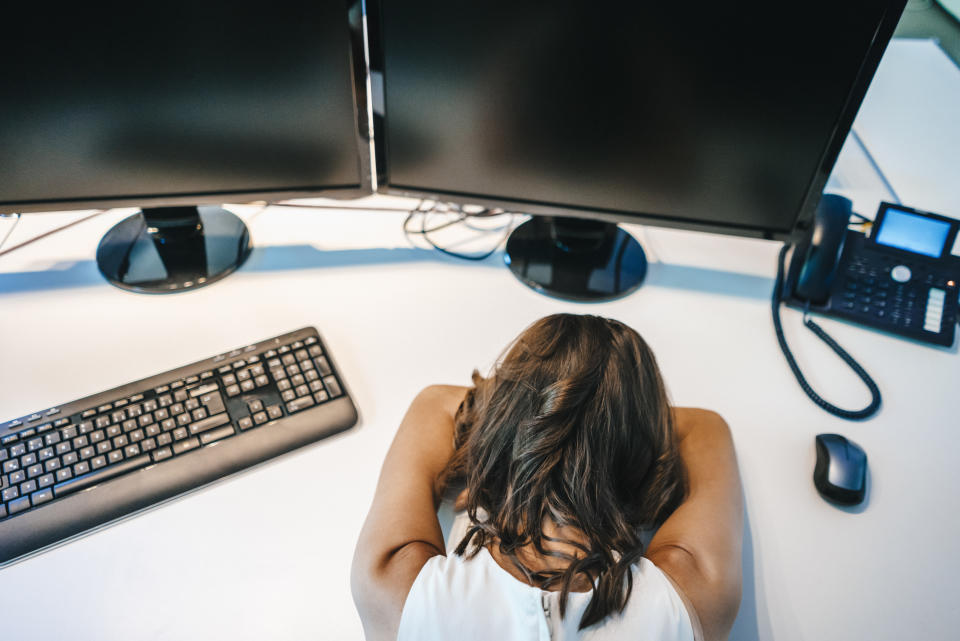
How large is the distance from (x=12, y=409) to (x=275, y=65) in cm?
54

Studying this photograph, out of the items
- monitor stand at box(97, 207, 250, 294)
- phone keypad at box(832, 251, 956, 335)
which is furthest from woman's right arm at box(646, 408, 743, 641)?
monitor stand at box(97, 207, 250, 294)

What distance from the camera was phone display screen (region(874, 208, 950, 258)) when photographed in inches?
37.1

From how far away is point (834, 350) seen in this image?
0.89 m

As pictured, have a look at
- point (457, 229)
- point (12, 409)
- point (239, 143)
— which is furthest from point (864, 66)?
point (12, 409)

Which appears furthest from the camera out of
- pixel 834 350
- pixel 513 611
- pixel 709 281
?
pixel 709 281

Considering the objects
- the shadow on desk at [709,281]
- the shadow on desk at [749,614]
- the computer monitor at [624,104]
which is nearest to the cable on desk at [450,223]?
the computer monitor at [624,104]

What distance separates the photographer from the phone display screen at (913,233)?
94 cm

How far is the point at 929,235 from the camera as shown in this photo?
95 centimetres

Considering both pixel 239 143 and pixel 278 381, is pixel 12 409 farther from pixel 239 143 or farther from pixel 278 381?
pixel 239 143

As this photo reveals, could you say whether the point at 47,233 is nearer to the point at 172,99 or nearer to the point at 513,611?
the point at 172,99

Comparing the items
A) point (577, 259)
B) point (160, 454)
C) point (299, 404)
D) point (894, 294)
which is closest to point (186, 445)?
point (160, 454)

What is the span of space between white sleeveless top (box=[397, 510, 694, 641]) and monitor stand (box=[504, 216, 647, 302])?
471 millimetres

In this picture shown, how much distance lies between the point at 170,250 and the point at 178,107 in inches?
10.4

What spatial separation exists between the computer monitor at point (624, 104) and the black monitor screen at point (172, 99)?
0.27 ft
